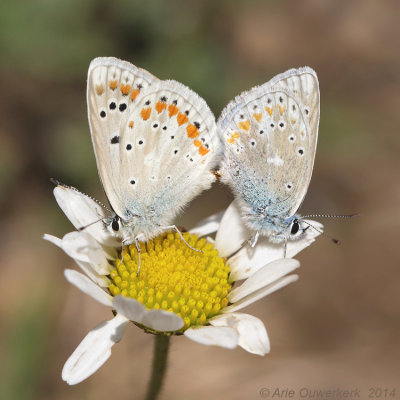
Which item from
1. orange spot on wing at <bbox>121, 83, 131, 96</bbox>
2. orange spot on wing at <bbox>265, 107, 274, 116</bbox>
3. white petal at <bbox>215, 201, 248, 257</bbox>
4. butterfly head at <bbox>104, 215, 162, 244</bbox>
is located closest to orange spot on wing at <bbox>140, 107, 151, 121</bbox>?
orange spot on wing at <bbox>121, 83, 131, 96</bbox>

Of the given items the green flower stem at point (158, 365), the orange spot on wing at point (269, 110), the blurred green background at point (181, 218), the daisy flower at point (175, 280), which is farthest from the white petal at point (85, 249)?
the blurred green background at point (181, 218)

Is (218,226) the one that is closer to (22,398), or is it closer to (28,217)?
(22,398)

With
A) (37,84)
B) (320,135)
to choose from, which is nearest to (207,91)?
(320,135)

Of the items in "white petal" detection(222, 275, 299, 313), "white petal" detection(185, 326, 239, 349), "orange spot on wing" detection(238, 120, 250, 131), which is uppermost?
"orange spot on wing" detection(238, 120, 250, 131)

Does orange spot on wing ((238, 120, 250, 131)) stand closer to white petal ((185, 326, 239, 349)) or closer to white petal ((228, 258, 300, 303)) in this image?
white petal ((228, 258, 300, 303))

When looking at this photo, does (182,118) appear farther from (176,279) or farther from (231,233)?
(176,279)

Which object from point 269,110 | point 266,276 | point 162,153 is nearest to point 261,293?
point 266,276
